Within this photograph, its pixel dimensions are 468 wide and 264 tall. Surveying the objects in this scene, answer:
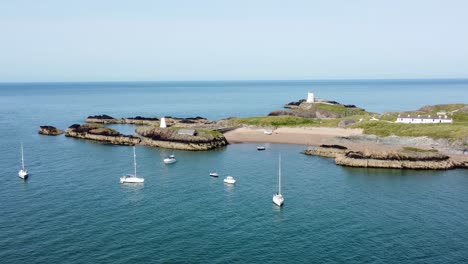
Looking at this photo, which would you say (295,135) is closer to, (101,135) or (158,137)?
(158,137)

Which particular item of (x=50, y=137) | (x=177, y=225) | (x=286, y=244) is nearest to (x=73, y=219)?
(x=177, y=225)

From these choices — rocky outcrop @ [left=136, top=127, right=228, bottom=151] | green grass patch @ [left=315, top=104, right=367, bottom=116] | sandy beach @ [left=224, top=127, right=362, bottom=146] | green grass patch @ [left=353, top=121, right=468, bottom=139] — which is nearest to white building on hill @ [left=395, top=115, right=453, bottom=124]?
green grass patch @ [left=353, top=121, right=468, bottom=139]

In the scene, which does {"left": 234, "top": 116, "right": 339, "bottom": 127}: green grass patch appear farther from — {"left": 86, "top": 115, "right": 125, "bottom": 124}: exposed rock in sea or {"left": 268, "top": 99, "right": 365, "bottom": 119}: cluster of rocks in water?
{"left": 86, "top": 115, "right": 125, "bottom": 124}: exposed rock in sea

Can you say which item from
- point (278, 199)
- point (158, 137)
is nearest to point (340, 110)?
point (158, 137)

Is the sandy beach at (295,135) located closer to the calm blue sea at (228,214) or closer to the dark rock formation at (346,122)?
the dark rock formation at (346,122)

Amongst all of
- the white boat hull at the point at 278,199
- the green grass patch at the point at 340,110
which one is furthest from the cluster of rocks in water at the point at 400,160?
the green grass patch at the point at 340,110

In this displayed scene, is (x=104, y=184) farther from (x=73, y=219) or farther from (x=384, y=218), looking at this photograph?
(x=384, y=218)
